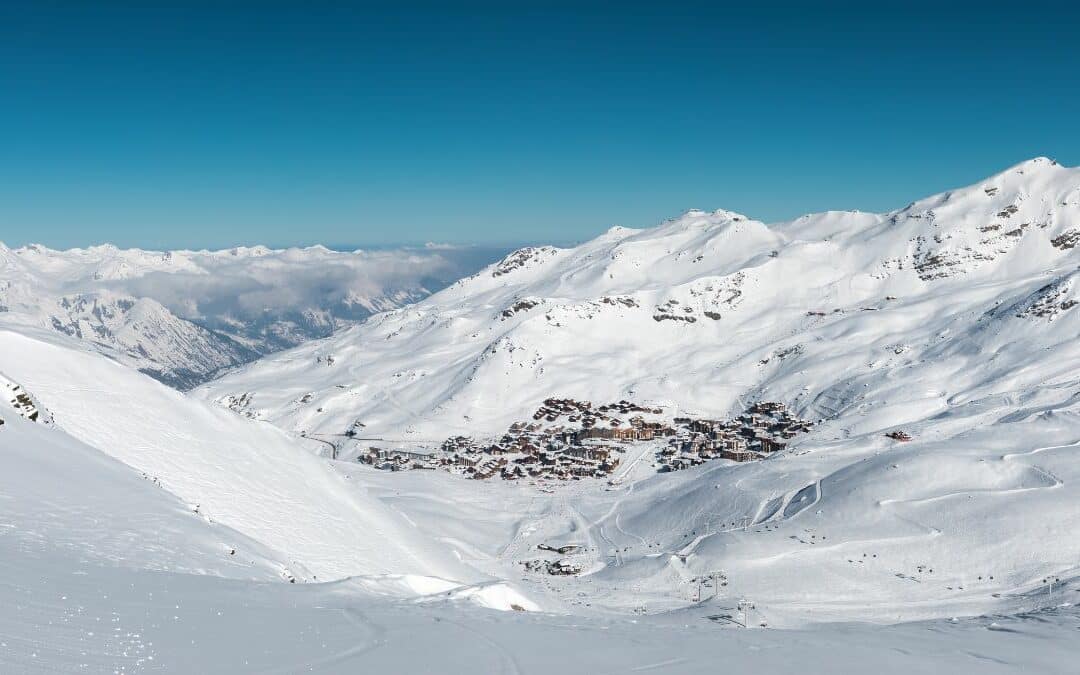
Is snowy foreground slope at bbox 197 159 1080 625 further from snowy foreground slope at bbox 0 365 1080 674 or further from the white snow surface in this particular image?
snowy foreground slope at bbox 0 365 1080 674

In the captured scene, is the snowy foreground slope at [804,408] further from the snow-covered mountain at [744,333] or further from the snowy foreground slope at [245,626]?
the snowy foreground slope at [245,626]

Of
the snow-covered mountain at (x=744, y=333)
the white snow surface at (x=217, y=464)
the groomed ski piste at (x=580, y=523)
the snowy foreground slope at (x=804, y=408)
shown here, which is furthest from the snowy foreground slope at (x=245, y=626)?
the snow-covered mountain at (x=744, y=333)

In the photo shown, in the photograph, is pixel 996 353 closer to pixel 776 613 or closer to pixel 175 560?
pixel 776 613

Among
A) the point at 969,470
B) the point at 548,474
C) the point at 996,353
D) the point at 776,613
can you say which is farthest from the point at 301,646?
the point at 996,353

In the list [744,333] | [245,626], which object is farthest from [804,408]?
[245,626]

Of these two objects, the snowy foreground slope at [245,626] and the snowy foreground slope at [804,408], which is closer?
the snowy foreground slope at [245,626]

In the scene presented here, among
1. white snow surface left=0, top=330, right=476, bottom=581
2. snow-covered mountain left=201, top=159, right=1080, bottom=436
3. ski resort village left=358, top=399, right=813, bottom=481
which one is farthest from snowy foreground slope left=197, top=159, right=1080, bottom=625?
white snow surface left=0, top=330, right=476, bottom=581
